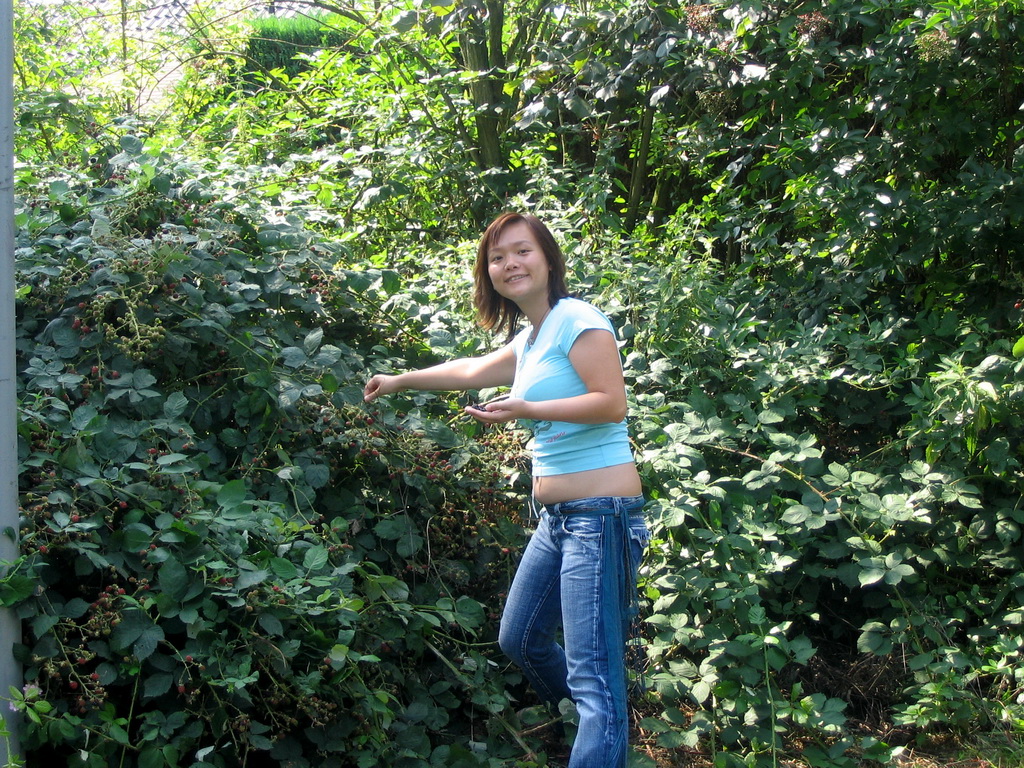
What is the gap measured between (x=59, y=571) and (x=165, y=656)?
0.31 m

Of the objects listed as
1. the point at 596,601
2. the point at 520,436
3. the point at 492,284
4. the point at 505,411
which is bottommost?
the point at 596,601

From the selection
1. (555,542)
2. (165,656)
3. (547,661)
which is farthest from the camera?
(547,661)

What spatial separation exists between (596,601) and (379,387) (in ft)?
2.93

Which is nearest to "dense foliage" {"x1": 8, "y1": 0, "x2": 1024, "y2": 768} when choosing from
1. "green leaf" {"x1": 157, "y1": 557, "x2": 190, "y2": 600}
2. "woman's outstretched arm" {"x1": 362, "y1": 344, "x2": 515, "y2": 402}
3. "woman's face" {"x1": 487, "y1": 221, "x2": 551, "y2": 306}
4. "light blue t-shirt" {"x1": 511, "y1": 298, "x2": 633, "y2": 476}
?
"green leaf" {"x1": 157, "y1": 557, "x2": 190, "y2": 600}

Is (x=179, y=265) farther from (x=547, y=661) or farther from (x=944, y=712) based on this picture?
(x=944, y=712)

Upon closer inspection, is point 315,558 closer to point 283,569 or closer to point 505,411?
point 283,569

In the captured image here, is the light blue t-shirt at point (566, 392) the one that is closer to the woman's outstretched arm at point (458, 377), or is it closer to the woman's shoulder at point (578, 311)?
the woman's shoulder at point (578, 311)

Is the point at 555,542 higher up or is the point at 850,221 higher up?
the point at 850,221

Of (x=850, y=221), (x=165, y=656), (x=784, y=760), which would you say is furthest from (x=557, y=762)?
(x=850, y=221)

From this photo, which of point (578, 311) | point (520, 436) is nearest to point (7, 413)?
point (578, 311)

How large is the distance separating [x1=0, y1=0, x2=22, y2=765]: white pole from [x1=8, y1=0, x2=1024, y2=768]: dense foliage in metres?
0.05

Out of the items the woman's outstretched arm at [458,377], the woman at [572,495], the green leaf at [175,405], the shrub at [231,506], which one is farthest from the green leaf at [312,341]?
the woman at [572,495]

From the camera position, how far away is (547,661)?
8.54ft

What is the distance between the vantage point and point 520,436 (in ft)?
10.2
